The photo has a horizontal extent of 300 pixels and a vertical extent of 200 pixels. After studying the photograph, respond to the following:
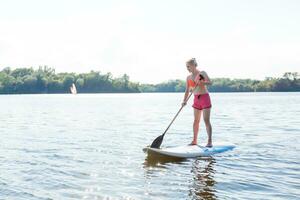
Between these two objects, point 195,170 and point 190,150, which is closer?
point 195,170

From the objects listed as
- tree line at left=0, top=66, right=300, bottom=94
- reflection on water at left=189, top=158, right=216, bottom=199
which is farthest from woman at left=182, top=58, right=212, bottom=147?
tree line at left=0, top=66, right=300, bottom=94

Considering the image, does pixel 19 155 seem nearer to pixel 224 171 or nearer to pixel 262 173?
pixel 224 171

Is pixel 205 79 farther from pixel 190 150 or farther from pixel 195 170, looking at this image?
pixel 195 170

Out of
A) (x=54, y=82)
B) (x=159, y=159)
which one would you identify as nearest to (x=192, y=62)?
(x=159, y=159)

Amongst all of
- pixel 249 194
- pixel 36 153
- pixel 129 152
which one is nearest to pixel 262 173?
pixel 249 194

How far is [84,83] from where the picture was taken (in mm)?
153250

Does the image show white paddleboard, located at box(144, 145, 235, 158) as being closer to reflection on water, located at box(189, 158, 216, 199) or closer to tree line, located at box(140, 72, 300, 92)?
reflection on water, located at box(189, 158, 216, 199)

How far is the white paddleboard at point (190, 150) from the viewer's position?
9.98 metres

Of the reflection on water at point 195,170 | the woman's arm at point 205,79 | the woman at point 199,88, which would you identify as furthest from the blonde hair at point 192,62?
the reflection on water at point 195,170

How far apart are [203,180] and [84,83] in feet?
485

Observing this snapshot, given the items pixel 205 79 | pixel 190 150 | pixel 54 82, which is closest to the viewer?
pixel 205 79

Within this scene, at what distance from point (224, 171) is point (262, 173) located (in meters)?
0.77

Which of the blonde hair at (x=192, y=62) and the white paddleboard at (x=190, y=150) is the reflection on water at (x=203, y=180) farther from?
the blonde hair at (x=192, y=62)

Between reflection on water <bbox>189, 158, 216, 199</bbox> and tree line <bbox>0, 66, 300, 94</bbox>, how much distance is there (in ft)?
436
